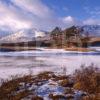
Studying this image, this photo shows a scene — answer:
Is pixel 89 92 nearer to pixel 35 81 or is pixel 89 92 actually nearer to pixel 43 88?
pixel 43 88

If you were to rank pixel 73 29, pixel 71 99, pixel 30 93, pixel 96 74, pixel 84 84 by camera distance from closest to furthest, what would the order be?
pixel 71 99
pixel 30 93
pixel 84 84
pixel 96 74
pixel 73 29

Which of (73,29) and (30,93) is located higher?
(73,29)

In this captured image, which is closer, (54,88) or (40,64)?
(54,88)

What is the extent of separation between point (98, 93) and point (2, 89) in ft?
11.9

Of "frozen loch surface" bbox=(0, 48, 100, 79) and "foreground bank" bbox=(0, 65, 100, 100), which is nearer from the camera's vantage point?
"foreground bank" bbox=(0, 65, 100, 100)

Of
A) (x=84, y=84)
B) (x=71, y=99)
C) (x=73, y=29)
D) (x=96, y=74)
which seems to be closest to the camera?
(x=71, y=99)

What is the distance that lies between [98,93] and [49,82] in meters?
2.84

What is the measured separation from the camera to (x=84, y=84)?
10938 mm

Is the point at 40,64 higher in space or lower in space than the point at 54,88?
higher

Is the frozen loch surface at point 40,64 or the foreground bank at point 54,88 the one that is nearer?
the foreground bank at point 54,88

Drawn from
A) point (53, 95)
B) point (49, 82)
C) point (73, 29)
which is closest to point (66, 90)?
point (53, 95)

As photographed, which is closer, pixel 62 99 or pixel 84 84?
pixel 62 99

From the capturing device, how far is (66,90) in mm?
10453

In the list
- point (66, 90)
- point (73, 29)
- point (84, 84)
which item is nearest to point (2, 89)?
point (66, 90)
